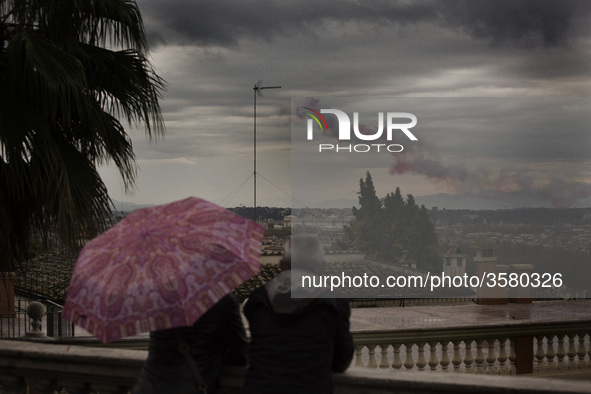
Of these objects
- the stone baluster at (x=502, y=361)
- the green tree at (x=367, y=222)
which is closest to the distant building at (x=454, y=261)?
the green tree at (x=367, y=222)

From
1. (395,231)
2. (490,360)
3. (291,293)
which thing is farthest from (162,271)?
(395,231)

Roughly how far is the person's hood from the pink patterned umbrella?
14 centimetres

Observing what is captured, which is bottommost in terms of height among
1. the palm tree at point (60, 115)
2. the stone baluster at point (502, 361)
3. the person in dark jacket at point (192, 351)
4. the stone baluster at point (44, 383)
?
the stone baluster at point (502, 361)

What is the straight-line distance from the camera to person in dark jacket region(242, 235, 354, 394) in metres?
2.86

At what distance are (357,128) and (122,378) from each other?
11.4 meters

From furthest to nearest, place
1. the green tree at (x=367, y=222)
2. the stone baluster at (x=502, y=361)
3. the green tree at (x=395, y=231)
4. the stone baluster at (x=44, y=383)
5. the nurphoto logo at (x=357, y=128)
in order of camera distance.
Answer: the green tree at (x=395, y=231) < the green tree at (x=367, y=222) < the nurphoto logo at (x=357, y=128) < the stone baluster at (x=502, y=361) < the stone baluster at (x=44, y=383)

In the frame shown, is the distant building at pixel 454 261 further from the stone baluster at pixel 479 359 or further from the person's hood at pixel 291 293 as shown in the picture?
the person's hood at pixel 291 293

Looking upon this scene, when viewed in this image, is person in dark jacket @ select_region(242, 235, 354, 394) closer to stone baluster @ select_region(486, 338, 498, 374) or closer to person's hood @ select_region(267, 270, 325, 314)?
person's hood @ select_region(267, 270, 325, 314)

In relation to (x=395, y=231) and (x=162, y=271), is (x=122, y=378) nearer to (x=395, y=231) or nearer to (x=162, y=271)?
(x=162, y=271)

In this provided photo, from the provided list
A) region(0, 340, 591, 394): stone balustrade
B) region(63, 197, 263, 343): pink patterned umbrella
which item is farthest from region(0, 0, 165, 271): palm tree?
region(63, 197, 263, 343): pink patterned umbrella

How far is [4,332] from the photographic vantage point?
15.5m

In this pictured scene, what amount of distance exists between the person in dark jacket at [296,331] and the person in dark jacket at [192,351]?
0.57ft

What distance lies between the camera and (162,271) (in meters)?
2.91

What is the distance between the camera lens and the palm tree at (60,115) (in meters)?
6.57
